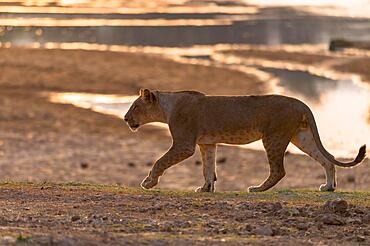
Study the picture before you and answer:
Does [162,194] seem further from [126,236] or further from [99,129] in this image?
[99,129]

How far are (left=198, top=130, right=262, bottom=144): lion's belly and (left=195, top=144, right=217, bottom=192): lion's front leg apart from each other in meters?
0.26

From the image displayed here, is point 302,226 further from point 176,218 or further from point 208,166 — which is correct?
point 208,166

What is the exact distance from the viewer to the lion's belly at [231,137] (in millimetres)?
11555

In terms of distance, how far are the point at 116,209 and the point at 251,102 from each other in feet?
7.68

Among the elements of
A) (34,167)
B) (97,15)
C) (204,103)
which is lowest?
(34,167)

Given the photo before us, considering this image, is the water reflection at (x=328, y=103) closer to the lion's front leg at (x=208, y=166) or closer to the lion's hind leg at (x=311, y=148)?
the lion's hind leg at (x=311, y=148)

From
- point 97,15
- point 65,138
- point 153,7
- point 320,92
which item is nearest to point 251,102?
point 65,138

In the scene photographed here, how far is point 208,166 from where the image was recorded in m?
11.9

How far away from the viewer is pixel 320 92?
3312 centimetres

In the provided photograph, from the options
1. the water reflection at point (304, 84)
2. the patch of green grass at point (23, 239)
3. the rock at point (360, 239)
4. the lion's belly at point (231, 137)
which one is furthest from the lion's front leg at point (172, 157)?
the water reflection at point (304, 84)

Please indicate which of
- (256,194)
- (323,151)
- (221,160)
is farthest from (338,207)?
(221,160)

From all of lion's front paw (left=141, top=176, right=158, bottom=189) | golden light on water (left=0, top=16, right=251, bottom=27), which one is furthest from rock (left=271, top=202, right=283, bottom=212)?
golden light on water (left=0, top=16, right=251, bottom=27)

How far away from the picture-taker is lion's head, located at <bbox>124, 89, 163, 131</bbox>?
12367 millimetres

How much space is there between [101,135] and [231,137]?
13328mm
